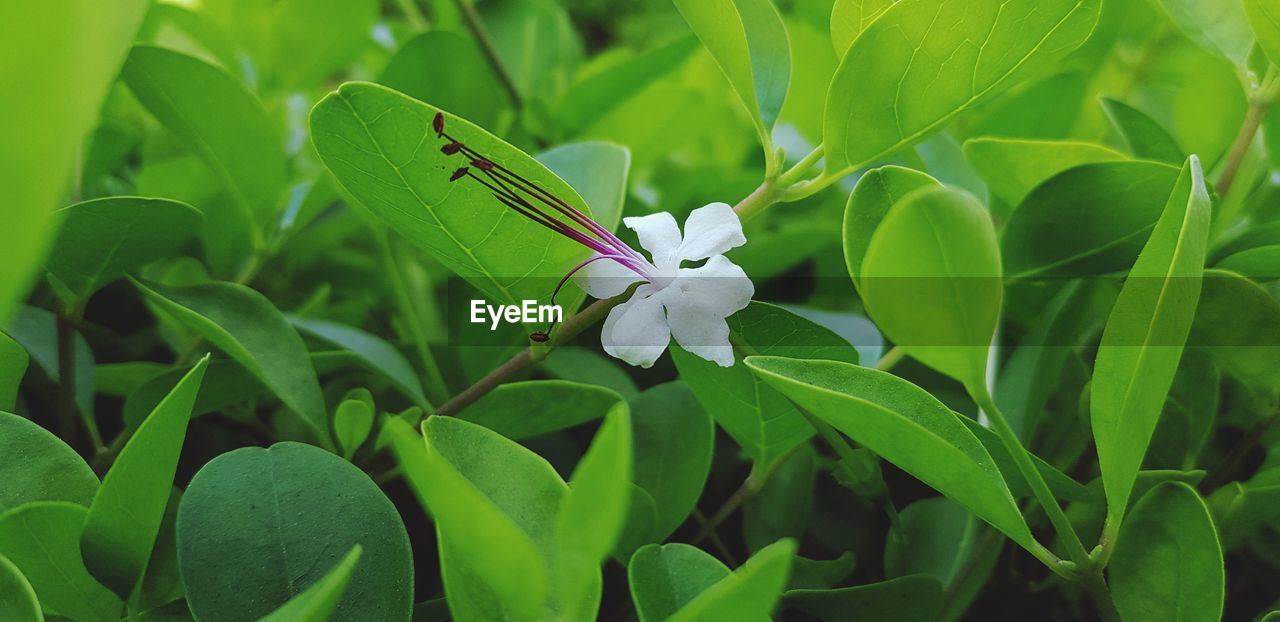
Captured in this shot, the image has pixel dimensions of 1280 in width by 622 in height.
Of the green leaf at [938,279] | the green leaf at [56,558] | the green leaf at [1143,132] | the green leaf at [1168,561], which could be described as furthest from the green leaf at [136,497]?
the green leaf at [1143,132]

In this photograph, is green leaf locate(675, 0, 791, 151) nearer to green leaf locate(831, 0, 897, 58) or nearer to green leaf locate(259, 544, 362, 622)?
green leaf locate(831, 0, 897, 58)

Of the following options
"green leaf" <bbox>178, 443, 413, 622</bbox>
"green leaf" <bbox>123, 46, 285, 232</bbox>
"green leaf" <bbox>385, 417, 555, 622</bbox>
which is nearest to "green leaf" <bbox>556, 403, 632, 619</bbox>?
"green leaf" <bbox>385, 417, 555, 622</bbox>

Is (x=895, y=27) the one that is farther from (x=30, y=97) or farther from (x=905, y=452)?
(x=30, y=97)

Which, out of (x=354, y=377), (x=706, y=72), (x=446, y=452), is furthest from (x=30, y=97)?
(x=706, y=72)

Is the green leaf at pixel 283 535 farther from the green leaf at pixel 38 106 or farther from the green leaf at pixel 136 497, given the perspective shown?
the green leaf at pixel 38 106

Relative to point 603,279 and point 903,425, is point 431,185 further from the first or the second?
point 903,425

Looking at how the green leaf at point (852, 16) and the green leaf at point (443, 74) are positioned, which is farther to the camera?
the green leaf at point (443, 74)
